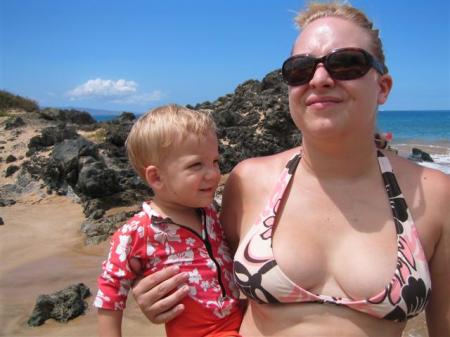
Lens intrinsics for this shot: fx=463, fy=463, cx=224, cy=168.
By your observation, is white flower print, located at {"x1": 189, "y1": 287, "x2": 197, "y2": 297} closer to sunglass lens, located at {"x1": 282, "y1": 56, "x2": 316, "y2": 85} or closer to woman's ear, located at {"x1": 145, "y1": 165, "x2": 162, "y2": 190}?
woman's ear, located at {"x1": 145, "y1": 165, "x2": 162, "y2": 190}

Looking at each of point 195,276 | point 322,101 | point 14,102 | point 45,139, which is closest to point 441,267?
point 322,101

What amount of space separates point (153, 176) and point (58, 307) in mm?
3060

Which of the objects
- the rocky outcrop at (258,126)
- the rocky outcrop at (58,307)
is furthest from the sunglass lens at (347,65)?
the rocky outcrop at (258,126)

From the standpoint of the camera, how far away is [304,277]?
195 cm

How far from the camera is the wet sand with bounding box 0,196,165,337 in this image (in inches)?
176

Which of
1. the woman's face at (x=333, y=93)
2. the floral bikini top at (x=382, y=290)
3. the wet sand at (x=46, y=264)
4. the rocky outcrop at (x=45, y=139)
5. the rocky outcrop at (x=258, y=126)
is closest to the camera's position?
the floral bikini top at (x=382, y=290)

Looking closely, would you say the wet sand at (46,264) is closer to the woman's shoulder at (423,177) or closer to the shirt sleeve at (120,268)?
the shirt sleeve at (120,268)

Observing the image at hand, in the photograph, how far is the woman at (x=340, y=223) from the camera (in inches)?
76.0

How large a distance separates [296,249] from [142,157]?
871 mm

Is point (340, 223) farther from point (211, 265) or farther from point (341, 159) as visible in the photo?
point (211, 265)

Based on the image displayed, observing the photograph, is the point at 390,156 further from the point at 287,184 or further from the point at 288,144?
the point at 288,144

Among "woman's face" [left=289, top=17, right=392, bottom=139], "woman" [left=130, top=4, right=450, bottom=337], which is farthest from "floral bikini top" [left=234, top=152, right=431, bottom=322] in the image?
"woman's face" [left=289, top=17, right=392, bottom=139]

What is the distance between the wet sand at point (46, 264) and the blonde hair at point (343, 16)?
10.5 ft

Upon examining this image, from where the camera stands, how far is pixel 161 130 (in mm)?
2191
